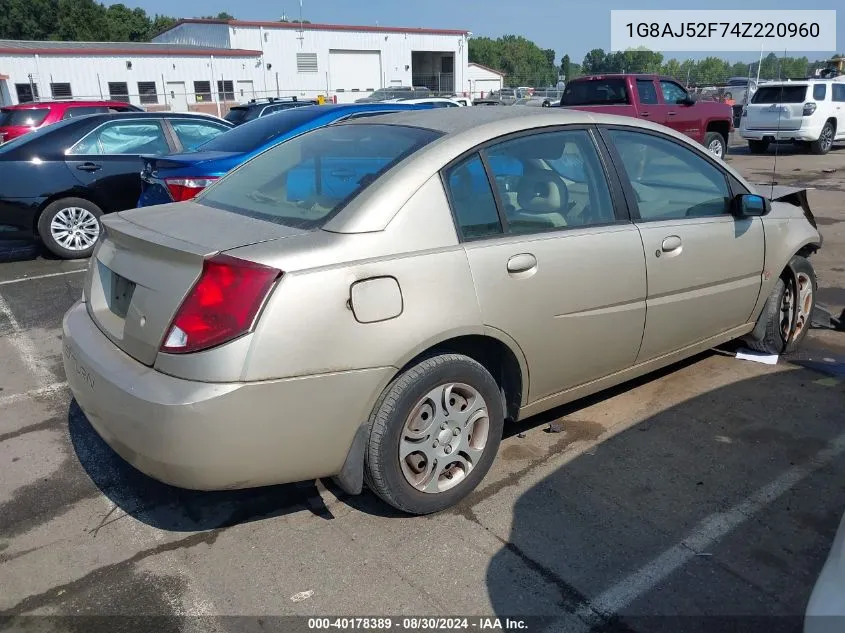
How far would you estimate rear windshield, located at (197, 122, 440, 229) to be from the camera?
2.90m

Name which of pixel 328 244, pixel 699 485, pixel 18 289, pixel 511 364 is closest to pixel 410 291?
pixel 328 244

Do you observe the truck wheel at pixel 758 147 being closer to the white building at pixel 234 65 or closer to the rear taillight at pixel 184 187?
the rear taillight at pixel 184 187

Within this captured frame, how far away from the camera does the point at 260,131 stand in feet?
22.4

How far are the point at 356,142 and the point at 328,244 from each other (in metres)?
0.98

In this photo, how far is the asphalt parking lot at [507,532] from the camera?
250 centimetres

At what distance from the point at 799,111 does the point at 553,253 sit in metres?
17.6

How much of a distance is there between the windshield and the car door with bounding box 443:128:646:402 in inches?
152

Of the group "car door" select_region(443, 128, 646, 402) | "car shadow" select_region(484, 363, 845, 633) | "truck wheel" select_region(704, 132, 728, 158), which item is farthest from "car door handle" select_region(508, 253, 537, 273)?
"truck wheel" select_region(704, 132, 728, 158)

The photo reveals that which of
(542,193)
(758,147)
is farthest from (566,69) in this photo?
(542,193)

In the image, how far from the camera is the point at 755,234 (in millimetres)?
4102

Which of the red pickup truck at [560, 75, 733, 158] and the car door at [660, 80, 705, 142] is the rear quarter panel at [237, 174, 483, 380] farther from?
the car door at [660, 80, 705, 142]

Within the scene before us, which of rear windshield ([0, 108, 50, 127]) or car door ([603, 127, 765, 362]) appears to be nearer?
car door ([603, 127, 765, 362])

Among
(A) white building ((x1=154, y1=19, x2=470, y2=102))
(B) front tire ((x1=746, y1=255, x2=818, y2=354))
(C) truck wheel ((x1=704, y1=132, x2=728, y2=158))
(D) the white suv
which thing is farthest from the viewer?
(A) white building ((x1=154, y1=19, x2=470, y2=102))

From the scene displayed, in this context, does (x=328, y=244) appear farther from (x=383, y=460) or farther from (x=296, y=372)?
(x=383, y=460)
